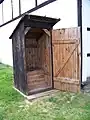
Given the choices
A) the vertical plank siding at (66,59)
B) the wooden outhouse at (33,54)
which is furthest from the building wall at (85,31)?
the wooden outhouse at (33,54)

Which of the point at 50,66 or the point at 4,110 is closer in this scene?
the point at 4,110

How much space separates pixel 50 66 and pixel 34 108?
2.09m

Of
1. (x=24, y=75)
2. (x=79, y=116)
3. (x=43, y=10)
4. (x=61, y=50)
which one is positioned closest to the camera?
(x=79, y=116)

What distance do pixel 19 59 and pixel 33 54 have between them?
170 centimetres

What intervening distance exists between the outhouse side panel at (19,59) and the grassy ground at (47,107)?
0.40 meters

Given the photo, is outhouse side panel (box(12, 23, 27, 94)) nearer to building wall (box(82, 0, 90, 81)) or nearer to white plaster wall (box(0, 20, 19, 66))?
building wall (box(82, 0, 90, 81))

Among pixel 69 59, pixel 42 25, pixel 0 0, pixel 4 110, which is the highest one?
pixel 0 0

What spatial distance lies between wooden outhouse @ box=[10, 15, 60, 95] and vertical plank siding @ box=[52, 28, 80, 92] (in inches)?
8.4

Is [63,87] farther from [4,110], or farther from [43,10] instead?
[43,10]

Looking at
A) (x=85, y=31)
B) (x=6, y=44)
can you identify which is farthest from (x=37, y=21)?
(x=6, y=44)

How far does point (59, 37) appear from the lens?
6445 mm

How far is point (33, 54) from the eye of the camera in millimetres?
8031

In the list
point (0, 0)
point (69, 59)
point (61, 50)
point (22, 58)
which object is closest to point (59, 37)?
point (61, 50)

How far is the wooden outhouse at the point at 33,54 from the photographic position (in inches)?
235
